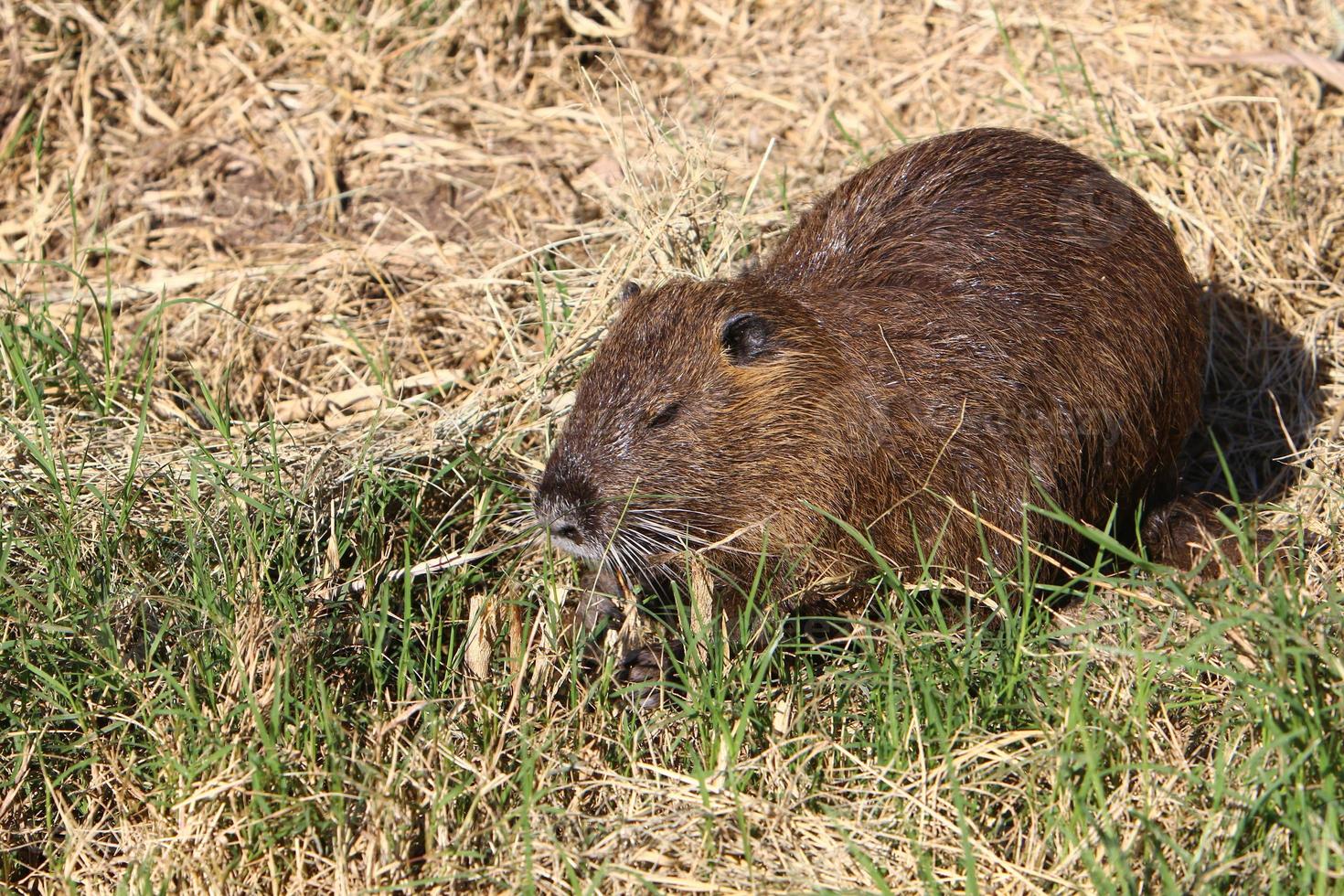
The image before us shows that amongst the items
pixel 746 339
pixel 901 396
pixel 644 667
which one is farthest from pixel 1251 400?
pixel 644 667

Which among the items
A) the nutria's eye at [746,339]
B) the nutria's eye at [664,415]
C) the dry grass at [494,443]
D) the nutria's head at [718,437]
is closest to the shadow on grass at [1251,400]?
the dry grass at [494,443]

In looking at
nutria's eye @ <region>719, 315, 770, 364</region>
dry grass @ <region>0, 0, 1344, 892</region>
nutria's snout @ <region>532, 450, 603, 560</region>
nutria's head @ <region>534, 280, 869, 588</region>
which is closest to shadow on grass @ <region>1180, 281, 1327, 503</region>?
dry grass @ <region>0, 0, 1344, 892</region>

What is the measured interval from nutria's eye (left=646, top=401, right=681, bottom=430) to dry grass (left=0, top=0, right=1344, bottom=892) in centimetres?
44

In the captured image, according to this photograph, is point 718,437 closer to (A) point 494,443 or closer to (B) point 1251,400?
(A) point 494,443

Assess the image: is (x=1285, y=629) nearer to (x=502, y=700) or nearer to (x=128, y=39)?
(x=502, y=700)

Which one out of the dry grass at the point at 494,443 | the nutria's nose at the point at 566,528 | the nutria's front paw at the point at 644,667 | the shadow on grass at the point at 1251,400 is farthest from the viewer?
the shadow on grass at the point at 1251,400

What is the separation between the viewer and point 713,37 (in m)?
5.28

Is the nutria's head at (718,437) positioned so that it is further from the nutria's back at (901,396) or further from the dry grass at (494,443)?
the dry grass at (494,443)

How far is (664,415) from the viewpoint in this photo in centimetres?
321

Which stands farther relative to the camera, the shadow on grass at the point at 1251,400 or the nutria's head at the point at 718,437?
the shadow on grass at the point at 1251,400

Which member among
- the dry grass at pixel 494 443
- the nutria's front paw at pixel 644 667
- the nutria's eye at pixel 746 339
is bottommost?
the nutria's front paw at pixel 644 667

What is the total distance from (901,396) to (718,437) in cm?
44

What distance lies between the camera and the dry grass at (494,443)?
261 cm

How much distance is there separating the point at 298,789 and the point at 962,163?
2.22 m
